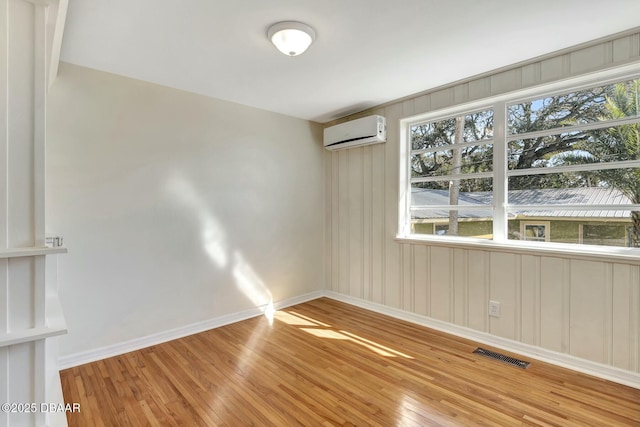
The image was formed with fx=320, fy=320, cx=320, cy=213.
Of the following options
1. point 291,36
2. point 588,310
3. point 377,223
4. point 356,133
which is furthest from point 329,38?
point 588,310

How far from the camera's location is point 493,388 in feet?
7.04

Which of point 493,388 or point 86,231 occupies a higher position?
point 86,231

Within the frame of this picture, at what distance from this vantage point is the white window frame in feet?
7.49

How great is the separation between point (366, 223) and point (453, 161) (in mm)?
1198

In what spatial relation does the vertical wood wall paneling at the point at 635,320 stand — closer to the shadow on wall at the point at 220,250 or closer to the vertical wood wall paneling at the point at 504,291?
the vertical wood wall paneling at the point at 504,291

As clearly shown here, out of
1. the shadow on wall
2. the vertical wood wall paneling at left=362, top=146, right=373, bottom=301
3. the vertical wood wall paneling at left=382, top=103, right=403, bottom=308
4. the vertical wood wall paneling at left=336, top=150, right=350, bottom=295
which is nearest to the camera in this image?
the shadow on wall

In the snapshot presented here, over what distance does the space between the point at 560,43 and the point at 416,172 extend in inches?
62.2

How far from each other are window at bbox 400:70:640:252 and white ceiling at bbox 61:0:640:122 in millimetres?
442

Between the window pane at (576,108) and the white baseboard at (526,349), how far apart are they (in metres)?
1.78

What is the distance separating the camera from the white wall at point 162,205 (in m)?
2.49

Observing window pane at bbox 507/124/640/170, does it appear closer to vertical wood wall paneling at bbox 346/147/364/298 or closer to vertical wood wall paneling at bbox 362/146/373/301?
vertical wood wall paneling at bbox 362/146/373/301

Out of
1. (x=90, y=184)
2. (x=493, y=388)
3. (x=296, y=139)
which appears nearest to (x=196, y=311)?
(x=90, y=184)

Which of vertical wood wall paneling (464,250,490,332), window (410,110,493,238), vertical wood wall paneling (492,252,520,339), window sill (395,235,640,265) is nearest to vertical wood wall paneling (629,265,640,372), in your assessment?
window sill (395,235,640,265)

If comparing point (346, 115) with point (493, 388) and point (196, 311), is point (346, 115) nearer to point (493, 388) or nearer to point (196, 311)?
point (196, 311)
